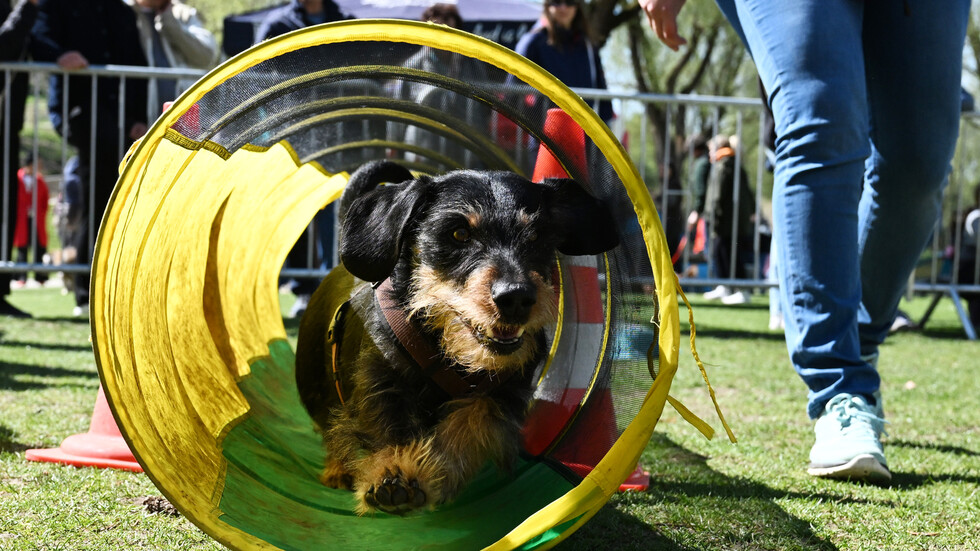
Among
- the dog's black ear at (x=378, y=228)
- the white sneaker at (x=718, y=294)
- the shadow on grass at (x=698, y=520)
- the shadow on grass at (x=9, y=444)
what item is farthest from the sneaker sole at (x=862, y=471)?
the white sneaker at (x=718, y=294)

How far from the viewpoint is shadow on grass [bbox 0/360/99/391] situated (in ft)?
14.4

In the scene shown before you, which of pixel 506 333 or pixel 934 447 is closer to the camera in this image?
pixel 506 333

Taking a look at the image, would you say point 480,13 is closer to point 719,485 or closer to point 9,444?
point 9,444

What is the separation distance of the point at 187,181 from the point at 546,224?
1190mm

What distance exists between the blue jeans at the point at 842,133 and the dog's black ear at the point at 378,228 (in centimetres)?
127

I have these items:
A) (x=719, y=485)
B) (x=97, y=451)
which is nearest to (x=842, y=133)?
(x=719, y=485)

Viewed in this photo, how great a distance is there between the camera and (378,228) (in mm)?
2744

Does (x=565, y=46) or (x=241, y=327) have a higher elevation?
(x=565, y=46)

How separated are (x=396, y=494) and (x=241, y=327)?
2223mm

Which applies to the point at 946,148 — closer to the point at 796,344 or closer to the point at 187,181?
the point at 796,344

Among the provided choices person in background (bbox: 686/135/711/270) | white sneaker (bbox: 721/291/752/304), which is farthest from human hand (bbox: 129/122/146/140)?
white sneaker (bbox: 721/291/752/304)

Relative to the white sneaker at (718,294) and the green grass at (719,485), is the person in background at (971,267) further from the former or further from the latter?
the green grass at (719,485)

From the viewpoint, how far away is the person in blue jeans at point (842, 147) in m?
2.92

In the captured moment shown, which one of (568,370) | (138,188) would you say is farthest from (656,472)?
(138,188)
